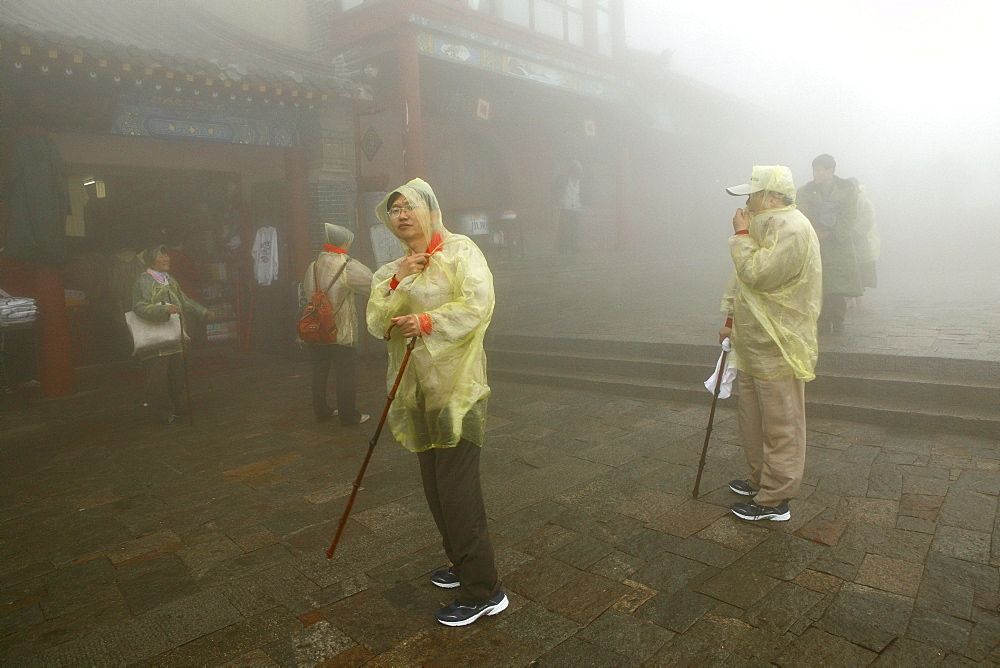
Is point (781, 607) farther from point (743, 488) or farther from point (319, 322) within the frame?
point (319, 322)

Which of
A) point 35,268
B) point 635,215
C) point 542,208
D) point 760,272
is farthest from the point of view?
point 635,215

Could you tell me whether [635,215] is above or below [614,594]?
above

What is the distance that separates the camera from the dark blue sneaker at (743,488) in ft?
12.9

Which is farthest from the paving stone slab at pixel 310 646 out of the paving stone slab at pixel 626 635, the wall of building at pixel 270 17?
the wall of building at pixel 270 17

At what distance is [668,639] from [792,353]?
1.67 m

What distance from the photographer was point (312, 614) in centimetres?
287

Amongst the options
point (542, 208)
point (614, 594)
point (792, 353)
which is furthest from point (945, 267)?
point (614, 594)

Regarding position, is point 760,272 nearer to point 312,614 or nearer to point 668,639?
point 668,639

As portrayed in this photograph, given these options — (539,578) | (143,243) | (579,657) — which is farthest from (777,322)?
(143,243)

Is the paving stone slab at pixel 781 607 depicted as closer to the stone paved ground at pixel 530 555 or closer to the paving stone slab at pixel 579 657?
the stone paved ground at pixel 530 555

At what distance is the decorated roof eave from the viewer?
6.32 metres

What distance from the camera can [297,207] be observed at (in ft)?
31.6

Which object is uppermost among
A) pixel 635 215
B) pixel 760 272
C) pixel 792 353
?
pixel 635 215

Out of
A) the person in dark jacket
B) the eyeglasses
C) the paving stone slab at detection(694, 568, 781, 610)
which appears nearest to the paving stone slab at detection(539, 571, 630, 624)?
the paving stone slab at detection(694, 568, 781, 610)
